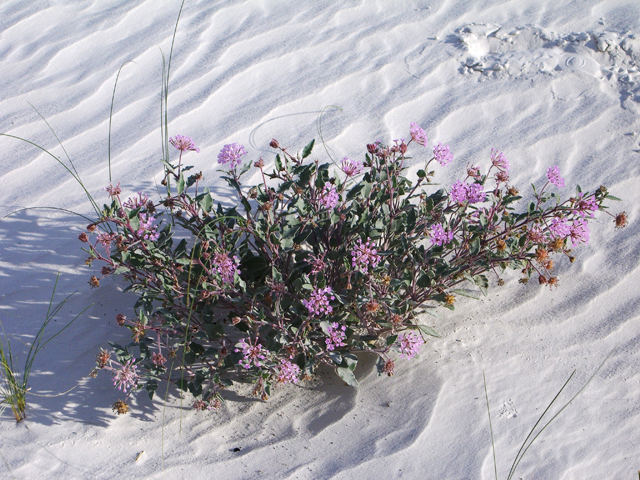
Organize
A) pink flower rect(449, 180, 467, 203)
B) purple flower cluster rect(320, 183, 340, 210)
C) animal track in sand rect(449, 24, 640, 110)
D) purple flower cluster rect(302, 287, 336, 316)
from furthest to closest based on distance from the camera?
animal track in sand rect(449, 24, 640, 110), purple flower cluster rect(320, 183, 340, 210), pink flower rect(449, 180, 467, 203), purple flower cluster rect(302, 287, 336, 316)

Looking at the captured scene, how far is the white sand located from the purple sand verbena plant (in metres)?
0.22

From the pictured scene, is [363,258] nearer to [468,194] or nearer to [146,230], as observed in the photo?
[468,194]

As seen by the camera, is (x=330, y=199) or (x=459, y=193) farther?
(x=330, y=199)

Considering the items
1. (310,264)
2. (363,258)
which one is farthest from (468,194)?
(310,264)

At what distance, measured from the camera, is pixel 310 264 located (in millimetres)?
2271

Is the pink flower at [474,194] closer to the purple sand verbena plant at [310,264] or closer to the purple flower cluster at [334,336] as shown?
the purple sand verbena plant at [310,264]

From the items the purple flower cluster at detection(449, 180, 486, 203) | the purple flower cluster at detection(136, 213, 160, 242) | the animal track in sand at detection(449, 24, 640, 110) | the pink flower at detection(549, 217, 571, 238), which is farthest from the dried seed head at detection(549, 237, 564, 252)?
the animal track in sand at detection(449, 24, 640, 110)

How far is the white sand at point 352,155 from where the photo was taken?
2166mm

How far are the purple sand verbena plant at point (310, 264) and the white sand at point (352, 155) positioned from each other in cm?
22

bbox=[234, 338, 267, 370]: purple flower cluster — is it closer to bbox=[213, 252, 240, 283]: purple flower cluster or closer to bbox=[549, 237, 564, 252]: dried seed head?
bbox=[213, 252, 240, 283]: purple flower cluster

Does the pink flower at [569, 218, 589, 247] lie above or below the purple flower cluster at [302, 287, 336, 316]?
below

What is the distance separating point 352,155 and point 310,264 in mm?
1213

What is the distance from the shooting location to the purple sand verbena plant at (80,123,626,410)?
2.06m

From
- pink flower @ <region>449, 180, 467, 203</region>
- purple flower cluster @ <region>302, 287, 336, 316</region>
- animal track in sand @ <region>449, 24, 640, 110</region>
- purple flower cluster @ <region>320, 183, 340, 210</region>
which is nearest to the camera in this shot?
purple flower cluster @ <region>302, 287, 336, 316</region>
